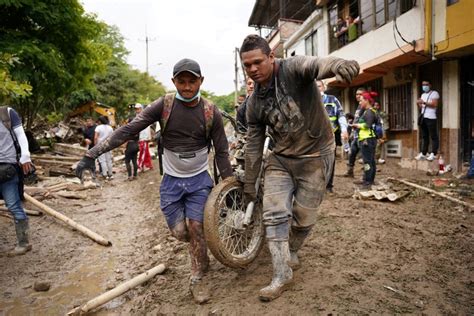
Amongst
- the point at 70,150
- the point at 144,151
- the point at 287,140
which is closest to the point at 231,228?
the point at 287,140

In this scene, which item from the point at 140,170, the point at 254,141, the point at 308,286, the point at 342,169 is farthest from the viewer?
the point at 140,170

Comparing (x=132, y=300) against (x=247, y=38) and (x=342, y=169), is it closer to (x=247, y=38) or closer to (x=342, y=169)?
(x=247, y=38)

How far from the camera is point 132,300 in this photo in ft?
11.6

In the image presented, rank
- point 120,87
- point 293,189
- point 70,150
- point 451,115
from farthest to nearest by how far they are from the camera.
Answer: point 120,87
point 70,150
point 451,115
point 293,189

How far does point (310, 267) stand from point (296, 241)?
1.06ft

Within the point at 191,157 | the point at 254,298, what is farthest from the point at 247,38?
the point at 254,298

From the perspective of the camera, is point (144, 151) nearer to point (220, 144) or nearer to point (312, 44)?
point (220, 144)

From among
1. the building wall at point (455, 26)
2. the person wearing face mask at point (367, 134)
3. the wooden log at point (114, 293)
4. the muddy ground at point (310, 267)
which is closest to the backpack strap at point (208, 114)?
the muddy ground at point (310, 267)

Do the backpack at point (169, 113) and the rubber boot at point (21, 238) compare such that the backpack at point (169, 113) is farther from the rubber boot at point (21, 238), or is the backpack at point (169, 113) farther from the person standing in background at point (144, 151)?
the person standing in background at point (144, 151)

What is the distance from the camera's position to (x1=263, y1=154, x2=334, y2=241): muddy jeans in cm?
288

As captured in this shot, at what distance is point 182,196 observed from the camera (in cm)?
336

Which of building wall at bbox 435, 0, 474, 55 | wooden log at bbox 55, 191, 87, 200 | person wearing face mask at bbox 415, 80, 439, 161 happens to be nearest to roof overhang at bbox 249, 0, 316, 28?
building wall at bbox 435, 0, 474, 55

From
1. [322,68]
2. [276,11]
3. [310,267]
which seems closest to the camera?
[322,68]

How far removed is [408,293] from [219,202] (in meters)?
1.70
